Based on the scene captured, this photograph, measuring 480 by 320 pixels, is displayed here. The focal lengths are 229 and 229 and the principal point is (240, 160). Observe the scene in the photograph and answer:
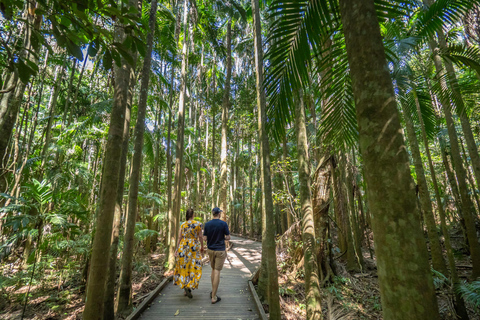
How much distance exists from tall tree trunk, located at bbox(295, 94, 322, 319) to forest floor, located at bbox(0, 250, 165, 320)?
410cm

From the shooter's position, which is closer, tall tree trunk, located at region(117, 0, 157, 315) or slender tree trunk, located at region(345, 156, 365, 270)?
tall tree trunk, located at region(117, 0, 157, 315)

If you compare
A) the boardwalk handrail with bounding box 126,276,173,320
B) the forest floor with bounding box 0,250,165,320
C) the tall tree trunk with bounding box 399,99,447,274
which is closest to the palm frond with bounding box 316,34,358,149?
the tall tree trunk with bounding box 399,99,447,274

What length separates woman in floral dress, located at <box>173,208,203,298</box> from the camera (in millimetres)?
5219

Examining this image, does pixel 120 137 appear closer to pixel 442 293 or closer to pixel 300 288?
pixel 300 288

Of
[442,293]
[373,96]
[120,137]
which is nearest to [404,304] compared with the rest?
[373,96]

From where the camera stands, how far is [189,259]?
17.4 feet

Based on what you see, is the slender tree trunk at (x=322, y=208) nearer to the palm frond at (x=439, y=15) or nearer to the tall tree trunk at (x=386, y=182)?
the palm frond at (x=439, y=15)

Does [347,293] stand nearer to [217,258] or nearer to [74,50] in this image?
[217,258]

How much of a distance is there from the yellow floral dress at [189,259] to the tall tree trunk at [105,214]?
2.22 m

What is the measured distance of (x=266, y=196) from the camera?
4445 mm

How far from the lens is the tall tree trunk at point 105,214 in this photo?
Result: 122 inches

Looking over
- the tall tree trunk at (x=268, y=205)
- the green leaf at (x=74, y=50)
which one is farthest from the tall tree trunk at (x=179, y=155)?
the green leaf at (x=74, y=50)

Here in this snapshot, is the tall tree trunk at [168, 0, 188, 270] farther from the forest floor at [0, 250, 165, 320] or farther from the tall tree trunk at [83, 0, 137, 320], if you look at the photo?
the tall tree trunk at [83, 0, 137, 320]

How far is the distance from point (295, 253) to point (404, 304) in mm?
7278
